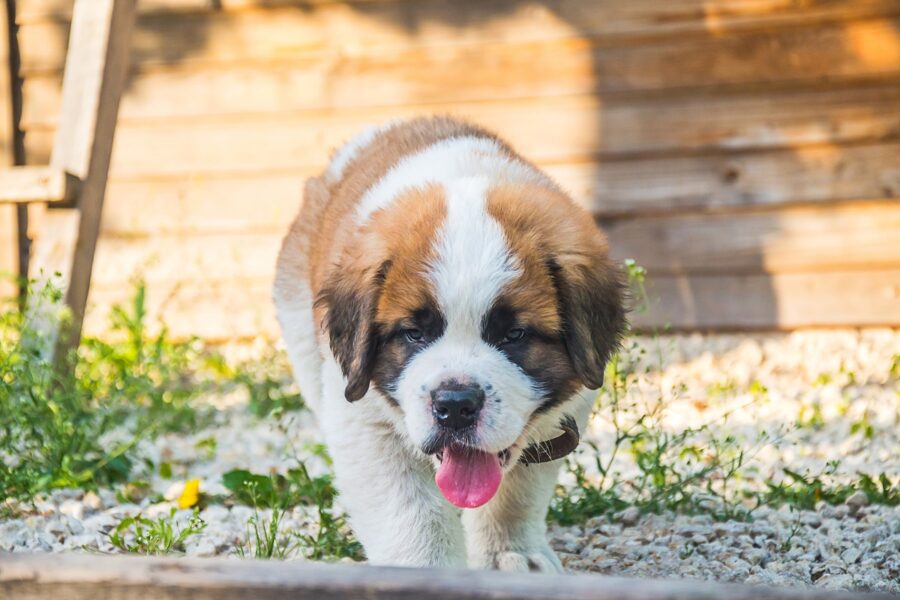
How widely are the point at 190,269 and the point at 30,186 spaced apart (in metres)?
2.19

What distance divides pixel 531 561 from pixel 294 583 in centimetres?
152

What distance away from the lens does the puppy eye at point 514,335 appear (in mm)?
2664

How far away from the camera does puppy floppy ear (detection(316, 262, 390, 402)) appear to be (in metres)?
2.79

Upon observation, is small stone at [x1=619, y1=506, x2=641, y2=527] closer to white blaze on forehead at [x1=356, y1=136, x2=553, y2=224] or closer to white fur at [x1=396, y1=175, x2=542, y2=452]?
white fur at [x1=396, y1=175, x2=542, y2=452]

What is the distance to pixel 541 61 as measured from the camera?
21.2 feet

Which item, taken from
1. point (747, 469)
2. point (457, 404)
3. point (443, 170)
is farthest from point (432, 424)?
point (747, 469)

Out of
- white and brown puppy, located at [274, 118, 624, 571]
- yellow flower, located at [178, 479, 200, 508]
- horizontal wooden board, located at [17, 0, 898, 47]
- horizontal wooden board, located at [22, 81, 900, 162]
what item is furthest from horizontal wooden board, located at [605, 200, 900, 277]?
yellow flower, located at [178, 479, 200, 508]

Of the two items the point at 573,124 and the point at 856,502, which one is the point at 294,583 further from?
the point at 573,124

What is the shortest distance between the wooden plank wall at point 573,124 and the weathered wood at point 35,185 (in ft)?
6.51

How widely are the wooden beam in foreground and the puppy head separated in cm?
88

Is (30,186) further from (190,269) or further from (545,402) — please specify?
(545,402)

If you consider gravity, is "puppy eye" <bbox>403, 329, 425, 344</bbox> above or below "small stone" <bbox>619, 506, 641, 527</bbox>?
above

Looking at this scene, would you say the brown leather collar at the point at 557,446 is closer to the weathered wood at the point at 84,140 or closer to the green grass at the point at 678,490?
the green grass at the point at 678,490

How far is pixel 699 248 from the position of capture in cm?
643
